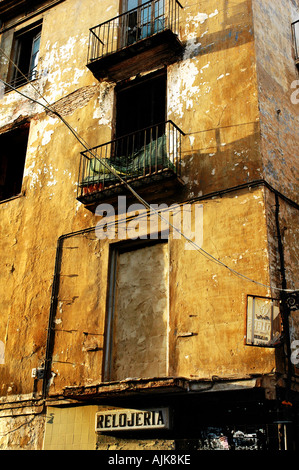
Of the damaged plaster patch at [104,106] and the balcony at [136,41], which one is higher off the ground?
the balcony at [136,41]

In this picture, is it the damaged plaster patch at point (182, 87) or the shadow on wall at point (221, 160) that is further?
the damaged plaster patch at point (182, 87)

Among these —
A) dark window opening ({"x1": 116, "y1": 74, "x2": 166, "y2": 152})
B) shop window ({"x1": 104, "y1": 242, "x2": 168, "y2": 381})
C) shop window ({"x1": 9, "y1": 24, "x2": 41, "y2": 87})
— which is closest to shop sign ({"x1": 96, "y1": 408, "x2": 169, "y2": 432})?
shop window ({"x1": 104, "y1": 242, "x2": 168, "y2": 381})

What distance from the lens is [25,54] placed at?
15.5m

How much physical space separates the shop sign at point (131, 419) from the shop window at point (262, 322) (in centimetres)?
199

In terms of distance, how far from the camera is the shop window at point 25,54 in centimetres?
1479

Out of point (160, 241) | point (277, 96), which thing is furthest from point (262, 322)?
point (277, 96)

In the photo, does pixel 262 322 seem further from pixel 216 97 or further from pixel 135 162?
pixel 216 97

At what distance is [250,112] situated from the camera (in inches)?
387

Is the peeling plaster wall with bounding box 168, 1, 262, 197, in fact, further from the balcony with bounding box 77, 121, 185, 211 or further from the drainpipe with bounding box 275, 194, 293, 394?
the drainpipe with bounding box 275, 194, 293, 394

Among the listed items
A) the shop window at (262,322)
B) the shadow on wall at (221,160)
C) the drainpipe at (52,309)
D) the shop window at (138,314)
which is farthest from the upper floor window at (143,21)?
the shop window at (262,322)

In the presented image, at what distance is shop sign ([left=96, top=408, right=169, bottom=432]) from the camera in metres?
8.59

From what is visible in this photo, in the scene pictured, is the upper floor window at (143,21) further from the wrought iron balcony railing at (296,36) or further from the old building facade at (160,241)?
the wrought iron balcony railing at (296,36)
